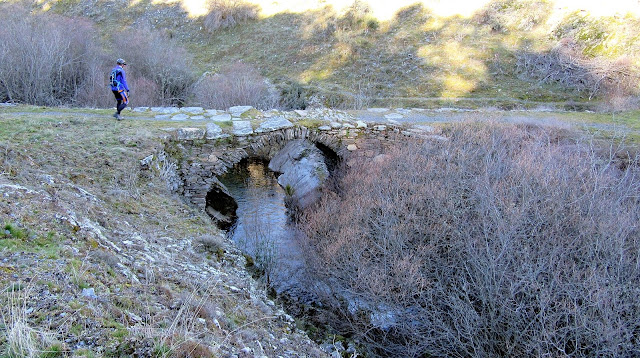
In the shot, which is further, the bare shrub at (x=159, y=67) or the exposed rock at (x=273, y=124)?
the bare shrub at (x=159, y=67)

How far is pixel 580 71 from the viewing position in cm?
1788

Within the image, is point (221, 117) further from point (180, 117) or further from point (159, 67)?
point (159, 67)

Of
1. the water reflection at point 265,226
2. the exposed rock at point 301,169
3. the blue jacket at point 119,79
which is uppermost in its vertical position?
the blue jacket at point 119,79

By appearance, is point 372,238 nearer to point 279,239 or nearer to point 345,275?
point 345,275

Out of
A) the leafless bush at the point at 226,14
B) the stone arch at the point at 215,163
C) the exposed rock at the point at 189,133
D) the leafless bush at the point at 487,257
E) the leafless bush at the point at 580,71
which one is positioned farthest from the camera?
the leafless bush at the point at 226,14

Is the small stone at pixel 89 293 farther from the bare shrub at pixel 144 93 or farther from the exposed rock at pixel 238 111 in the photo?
the bare shrub at pixel 144 93

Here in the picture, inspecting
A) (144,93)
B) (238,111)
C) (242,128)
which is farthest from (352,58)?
(242,128)

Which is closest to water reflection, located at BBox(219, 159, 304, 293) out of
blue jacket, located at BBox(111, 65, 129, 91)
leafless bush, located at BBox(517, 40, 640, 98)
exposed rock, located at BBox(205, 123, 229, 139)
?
exposed rock, located at BBox(205, 123, 229, 139)

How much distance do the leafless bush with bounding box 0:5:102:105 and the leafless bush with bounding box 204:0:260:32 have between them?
13014 mm

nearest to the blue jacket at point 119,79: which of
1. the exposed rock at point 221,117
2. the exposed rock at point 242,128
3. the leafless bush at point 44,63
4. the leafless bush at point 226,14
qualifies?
the exposed rock at point 221,117

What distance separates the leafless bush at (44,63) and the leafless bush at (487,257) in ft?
Answer: 37.0

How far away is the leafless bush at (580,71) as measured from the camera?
632 inches

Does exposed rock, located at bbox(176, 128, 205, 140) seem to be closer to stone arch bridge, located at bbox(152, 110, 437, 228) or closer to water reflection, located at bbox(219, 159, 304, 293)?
stone arch bridge, located at bbox(152, 110, 437, 228)

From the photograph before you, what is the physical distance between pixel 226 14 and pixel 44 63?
17.5m
